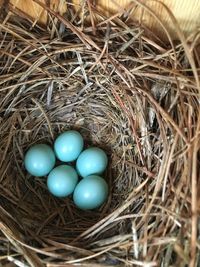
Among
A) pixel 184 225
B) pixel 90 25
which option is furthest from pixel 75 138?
pixel 184 225

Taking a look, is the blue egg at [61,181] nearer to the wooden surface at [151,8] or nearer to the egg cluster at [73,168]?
the egg cluster at [73,168]

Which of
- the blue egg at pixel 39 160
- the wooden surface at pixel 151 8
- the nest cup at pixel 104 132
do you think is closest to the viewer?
the nest cup at pixel 104 132

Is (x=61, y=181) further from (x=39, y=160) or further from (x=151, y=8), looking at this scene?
(x=151, y=8)

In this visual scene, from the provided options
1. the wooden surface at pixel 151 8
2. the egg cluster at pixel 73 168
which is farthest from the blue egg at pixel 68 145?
the wooden surface at pixel 151 8

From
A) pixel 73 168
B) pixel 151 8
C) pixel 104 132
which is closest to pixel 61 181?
pixel 73 168

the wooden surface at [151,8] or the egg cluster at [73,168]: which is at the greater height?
the wooden surface at [151,8]

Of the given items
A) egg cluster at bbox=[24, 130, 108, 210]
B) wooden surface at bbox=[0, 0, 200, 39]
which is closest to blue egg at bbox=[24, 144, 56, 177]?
egg cluster at bbox=[24, 130, 108, 210]

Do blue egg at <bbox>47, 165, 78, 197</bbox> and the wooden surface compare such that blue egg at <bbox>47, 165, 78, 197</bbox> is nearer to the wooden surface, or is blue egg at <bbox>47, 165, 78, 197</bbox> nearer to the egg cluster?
the egg cluster
